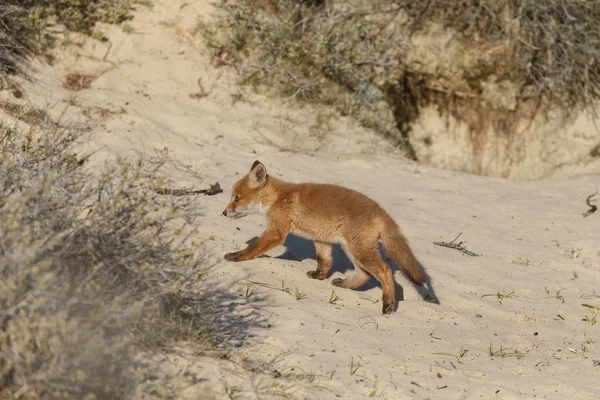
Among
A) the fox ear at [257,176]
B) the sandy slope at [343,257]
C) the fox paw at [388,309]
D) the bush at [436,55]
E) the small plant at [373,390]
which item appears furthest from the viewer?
the bush at [436,55]

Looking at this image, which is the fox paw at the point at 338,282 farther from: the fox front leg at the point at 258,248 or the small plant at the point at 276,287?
the small plant at the point at 276,287

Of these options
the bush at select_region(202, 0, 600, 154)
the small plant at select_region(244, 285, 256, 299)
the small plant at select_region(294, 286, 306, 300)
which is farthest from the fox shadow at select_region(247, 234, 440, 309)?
the bush at select_region(202, 0, 600, 154)

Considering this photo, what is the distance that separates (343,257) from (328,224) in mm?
1182

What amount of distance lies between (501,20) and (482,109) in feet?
4.32

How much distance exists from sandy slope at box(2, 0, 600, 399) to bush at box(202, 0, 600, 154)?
62 centimetres

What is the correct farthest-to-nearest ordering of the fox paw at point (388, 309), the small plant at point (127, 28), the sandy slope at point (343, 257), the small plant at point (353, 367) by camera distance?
the small plant at point (127, 28) < the fox paw at point (388, 309) < the sandy slope at point (343, 257) < the small plant at point (353, 367)

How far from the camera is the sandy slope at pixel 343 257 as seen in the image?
4.61 metres

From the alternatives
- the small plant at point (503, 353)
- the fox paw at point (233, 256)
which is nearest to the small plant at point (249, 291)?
the fox paw at point (233, 256)

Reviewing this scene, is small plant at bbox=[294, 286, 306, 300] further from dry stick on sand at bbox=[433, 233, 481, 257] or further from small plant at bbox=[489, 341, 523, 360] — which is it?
dry stick on sand at bbox=[433, 233, 481, 257]

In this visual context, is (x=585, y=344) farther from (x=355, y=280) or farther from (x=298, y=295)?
(x=298, y=295)

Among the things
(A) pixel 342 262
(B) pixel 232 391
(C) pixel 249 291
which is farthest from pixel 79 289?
(A) pixel 342 262

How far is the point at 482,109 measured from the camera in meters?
11.0

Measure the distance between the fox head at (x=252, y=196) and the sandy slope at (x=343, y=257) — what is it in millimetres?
242

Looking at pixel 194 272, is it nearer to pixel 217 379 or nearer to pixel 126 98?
pixel 217 379
